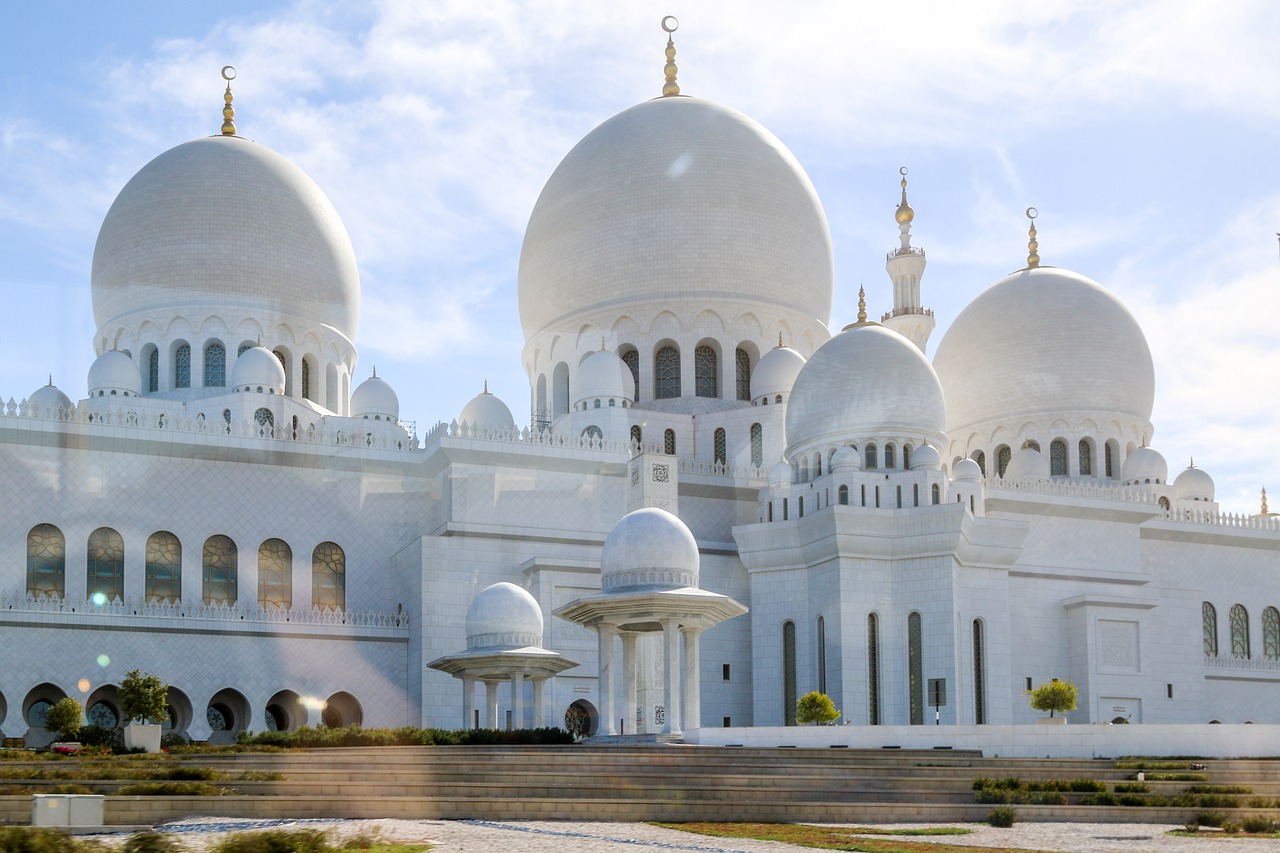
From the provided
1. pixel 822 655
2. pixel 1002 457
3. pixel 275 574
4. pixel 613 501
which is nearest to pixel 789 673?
pixel 822 655

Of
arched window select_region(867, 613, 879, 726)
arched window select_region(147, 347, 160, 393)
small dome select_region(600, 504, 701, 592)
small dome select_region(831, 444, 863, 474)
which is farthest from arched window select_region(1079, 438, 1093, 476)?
arched window select_region(147, 347, 160, 393)

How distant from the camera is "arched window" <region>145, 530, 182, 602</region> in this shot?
95.6 feet

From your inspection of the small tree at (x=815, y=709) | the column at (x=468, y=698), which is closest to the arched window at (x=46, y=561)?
the column at (x=468, y=698)

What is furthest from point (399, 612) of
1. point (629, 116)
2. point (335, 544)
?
point (629, 116)

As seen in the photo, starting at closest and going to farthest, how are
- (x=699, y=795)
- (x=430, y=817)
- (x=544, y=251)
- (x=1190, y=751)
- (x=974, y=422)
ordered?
(x=430, y=817)
(x=699, y=795)
(x=1190, y=751)
(x=544, y=251)
(x=974, y=422)

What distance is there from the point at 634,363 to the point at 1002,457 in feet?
32.4

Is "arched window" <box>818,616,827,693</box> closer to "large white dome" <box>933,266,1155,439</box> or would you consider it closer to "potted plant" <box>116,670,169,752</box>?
"large white dome" <box>933,266,1155,439</box>

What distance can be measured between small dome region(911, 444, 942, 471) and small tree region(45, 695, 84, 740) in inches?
572

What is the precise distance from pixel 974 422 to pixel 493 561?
1497cm

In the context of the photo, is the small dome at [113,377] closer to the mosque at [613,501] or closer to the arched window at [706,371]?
the mosque at [613,501]

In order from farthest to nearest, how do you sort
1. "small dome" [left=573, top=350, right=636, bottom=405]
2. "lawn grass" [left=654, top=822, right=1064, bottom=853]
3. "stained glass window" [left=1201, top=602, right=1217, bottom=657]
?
"stained glass window" [left=1201, top=602, right=1217, bottom=657] → "small dome" [left=573, top=350, right=636, bottom=405] → "lawn grass" [left=654, top=822, right=1064, bottom=853]

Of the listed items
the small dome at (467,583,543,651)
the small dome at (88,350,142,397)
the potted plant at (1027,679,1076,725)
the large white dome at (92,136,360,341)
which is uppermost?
the large white dome at (92,136,360,341)

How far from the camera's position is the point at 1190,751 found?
72.1 ft

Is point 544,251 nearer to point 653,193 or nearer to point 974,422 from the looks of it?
point 653,193
